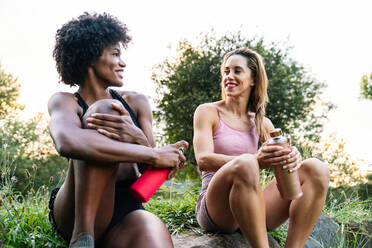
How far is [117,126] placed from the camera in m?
1.92

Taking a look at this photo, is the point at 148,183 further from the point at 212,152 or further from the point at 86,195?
the point at 212,152

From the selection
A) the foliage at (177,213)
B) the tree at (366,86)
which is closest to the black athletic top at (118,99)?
the foliage at (177,213)

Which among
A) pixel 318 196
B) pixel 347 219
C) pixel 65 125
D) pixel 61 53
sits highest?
pixel 61 53

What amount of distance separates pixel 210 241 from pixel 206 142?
2.44ft

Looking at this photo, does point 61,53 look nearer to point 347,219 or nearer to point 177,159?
point 177,159

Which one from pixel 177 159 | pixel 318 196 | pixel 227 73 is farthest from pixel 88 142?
pixel 227 73

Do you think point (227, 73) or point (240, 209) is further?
point (227, 73)

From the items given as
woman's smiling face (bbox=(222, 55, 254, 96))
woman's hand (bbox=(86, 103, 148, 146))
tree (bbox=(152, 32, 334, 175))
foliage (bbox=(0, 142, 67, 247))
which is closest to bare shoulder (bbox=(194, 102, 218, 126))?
woman's smiling face (bbox=(222, 55, 254, 96))

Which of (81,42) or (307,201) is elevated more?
(81,42)

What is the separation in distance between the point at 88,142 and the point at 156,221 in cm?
60

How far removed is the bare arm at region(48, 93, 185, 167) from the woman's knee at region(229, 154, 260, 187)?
426 mm

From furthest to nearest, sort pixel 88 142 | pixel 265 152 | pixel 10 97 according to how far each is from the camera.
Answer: pixel 10 97
pixel 265 152
pixel 88 142

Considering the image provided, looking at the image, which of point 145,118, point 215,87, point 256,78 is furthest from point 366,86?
point 145,118

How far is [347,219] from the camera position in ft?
15.8
